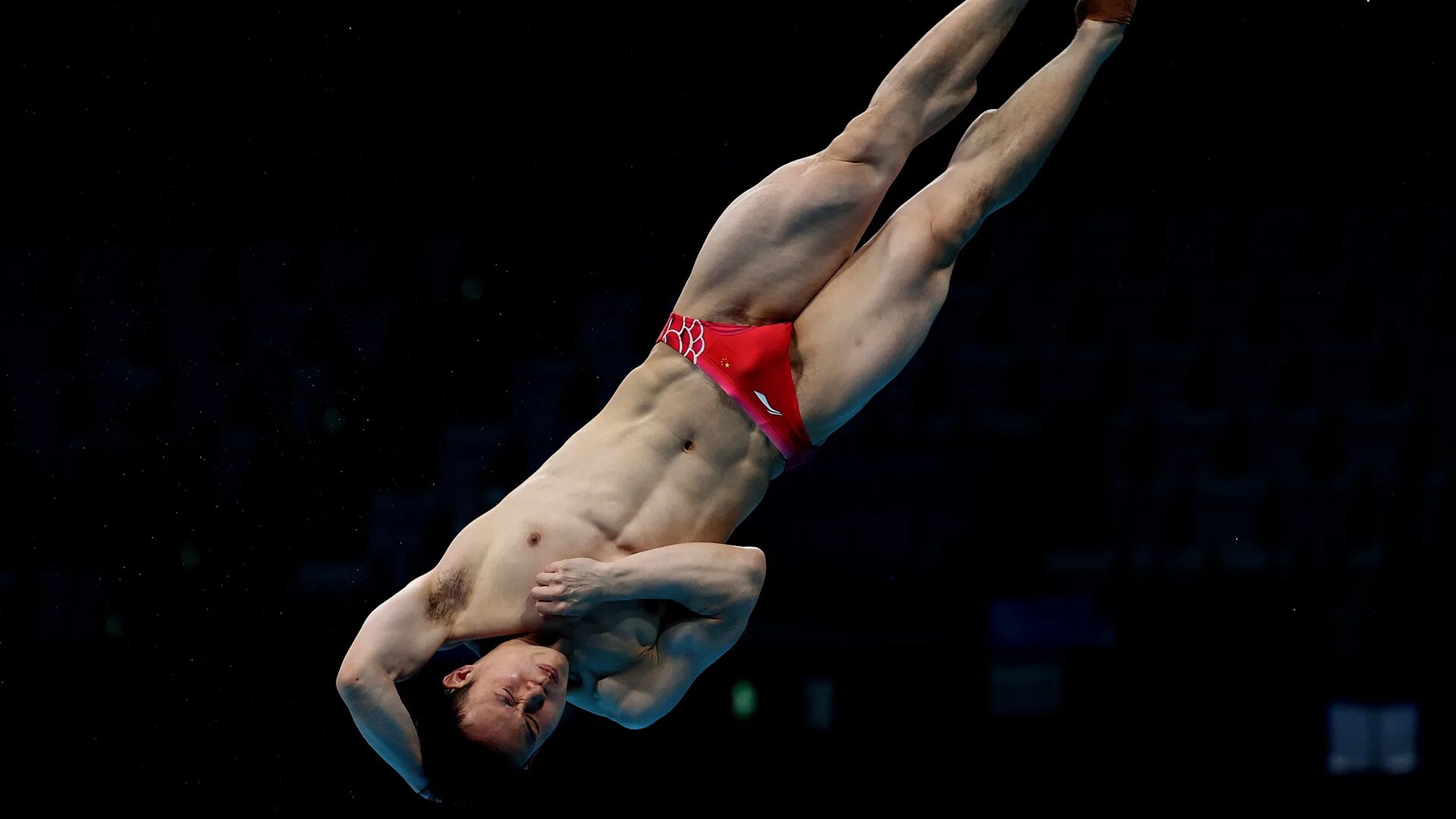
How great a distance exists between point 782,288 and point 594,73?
366 cm

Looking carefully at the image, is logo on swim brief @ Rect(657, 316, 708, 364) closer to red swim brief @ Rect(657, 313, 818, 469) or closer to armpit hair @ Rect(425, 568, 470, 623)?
red swim brief @ Rect(657, 313, 818, 469)

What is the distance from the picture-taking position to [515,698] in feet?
10.3

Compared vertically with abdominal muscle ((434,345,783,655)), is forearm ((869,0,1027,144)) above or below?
above

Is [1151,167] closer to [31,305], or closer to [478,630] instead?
[478,630]

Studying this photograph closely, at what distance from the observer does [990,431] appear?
617 cm

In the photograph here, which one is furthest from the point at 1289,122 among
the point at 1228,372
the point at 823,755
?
the point at 823,755

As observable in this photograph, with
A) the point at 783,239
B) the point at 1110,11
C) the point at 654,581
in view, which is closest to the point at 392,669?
the point at 654,581

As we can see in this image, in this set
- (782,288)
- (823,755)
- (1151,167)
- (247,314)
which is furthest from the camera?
(247,314)

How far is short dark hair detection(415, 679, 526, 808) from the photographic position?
3.12 m

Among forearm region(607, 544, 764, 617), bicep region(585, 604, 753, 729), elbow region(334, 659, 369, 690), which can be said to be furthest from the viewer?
bicep region(585, 604, 753, 729)

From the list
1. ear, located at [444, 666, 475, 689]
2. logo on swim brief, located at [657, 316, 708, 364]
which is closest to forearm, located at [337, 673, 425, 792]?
ear, located at [444, 666, 475, 689]

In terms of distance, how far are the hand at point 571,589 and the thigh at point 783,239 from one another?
30.2 inches

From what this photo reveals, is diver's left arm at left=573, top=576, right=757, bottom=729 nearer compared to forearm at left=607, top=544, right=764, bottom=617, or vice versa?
forearm at left=607, top=544, right=764, bottom=617

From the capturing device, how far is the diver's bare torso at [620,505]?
129 inches
